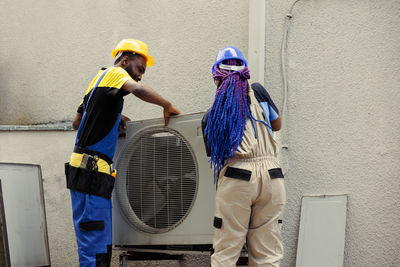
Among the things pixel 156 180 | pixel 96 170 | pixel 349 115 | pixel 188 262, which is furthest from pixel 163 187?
pixel 349 115

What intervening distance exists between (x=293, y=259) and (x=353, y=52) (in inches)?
58.4

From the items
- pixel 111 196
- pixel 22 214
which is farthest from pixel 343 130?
pixel 22 214

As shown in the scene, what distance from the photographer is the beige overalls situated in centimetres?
233

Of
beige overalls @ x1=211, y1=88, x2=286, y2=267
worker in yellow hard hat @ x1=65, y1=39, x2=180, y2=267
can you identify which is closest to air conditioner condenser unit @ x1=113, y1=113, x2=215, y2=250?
worker in yellow hard hat @ x1=65, y1=39, x2=180, y2=267

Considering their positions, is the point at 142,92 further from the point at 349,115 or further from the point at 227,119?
the point at 349,115

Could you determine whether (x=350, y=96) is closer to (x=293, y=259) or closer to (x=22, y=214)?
(x=293, y=259)

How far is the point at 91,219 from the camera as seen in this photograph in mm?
2588

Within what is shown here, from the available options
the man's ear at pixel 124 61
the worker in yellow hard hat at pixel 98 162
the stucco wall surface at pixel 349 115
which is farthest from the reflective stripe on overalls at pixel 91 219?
the stucco wall surface at pixel 349 115

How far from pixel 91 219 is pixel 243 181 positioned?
936mm

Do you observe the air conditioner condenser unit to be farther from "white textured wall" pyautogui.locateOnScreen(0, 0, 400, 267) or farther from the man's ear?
"white textured wall" pyautogui.locateOnScreen(0, 0, 400, 267)

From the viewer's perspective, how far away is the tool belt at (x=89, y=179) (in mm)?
2617

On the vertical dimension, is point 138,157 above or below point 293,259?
above

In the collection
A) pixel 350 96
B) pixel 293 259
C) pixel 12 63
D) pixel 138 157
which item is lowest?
pixel 293 259

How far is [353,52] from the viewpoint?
3080mm
